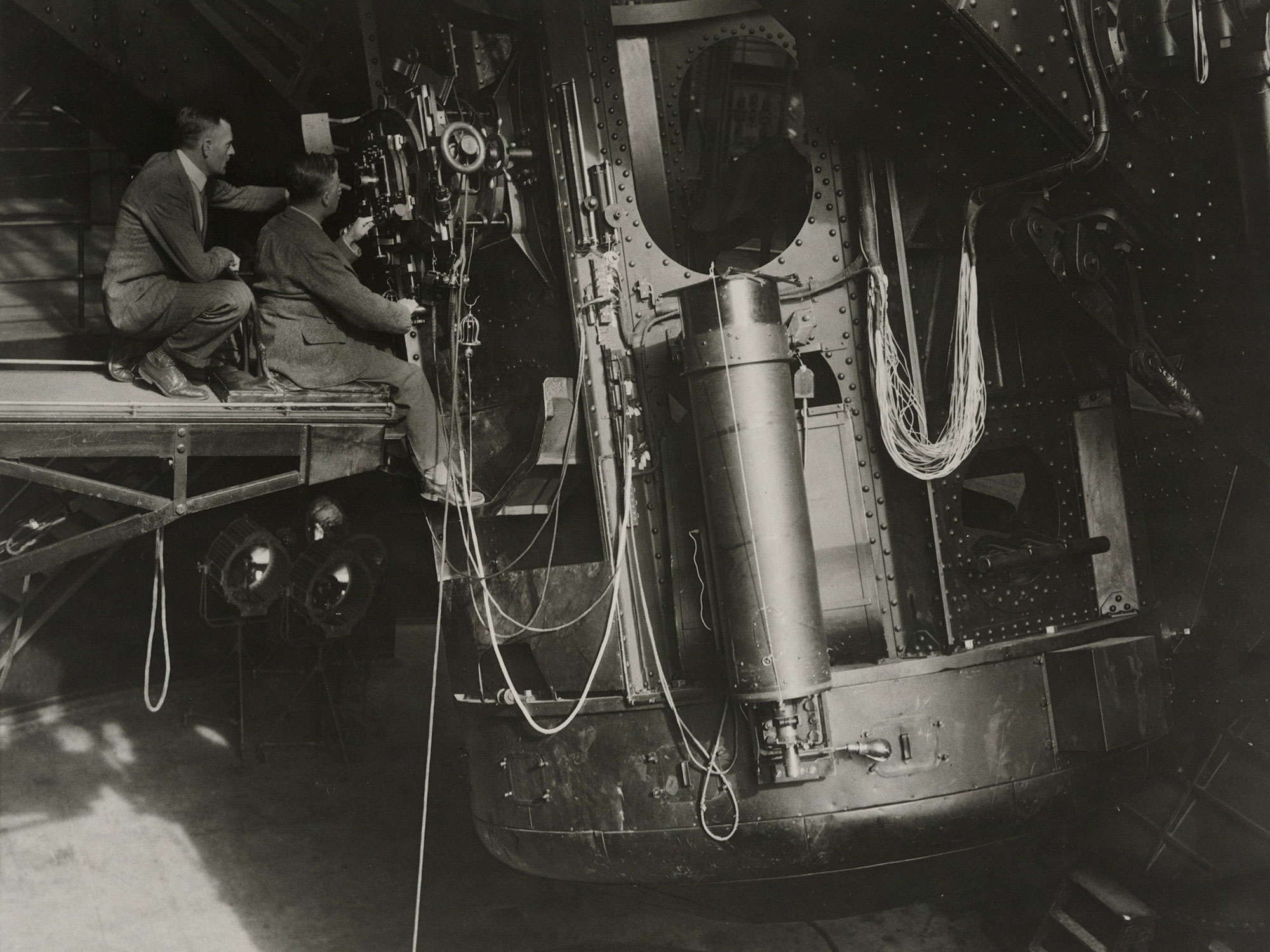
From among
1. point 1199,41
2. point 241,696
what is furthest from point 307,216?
point 241,696

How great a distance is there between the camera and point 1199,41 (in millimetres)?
5957

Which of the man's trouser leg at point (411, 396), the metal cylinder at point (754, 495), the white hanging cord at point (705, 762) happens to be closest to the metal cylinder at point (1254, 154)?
the metal cylinder at point (754, 495)

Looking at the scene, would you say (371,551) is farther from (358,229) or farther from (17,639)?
(358,229)

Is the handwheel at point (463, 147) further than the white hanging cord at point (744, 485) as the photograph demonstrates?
Yes

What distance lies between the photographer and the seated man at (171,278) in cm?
647

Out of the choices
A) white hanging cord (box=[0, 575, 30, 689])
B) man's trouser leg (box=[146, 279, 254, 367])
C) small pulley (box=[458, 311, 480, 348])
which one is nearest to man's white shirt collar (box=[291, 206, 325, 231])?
man's trouser leg (box=[146, 279, 254, 367])

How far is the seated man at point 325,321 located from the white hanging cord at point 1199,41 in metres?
4.45

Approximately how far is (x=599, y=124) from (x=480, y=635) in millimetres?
2912

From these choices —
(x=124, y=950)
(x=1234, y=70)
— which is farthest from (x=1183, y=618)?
(x=124, y=950)

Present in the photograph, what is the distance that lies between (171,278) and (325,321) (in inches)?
34.8

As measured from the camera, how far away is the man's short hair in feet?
23.6

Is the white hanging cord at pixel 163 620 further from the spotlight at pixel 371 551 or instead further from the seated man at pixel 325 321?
the spotlight at pixel 371 551

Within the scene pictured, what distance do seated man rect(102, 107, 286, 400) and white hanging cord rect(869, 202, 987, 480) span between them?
139 inches

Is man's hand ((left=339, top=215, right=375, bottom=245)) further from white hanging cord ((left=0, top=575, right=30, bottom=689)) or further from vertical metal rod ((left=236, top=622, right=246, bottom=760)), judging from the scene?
vertical metal rod ((left=236, top=622, right=246, bottom=760))
